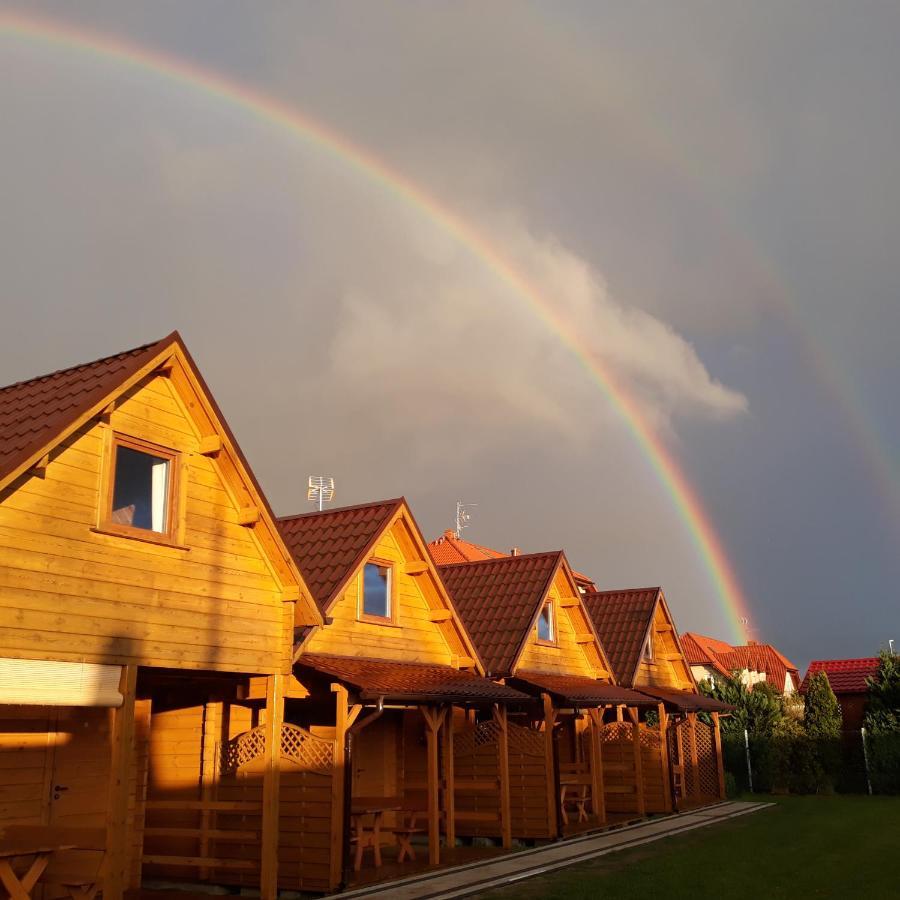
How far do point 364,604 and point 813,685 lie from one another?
69.5ft

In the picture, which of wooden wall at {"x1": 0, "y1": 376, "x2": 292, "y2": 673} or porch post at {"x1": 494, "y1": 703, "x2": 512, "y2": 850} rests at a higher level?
wooden wall at {"x1": 0, "y1": 376, "x2": 292, "y2": 673}

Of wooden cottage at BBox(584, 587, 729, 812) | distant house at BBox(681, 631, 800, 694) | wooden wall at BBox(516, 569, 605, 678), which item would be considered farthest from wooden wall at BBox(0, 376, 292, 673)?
distant house at BBox(681, 631, 800, 694)

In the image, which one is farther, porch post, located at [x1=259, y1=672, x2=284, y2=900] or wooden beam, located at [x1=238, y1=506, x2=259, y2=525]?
wooden beam, located at [x1=238, y1=506, x2=259, y2=525]

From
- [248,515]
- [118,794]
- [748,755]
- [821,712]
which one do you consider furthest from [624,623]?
[118,794]

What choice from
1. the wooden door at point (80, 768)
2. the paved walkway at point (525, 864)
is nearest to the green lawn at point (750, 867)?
the paved walkway at point (525, 864)

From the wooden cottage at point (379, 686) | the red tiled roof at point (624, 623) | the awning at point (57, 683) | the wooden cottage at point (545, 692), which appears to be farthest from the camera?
the red tiled roof at point (624, 623)

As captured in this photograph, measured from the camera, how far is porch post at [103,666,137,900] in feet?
32.3

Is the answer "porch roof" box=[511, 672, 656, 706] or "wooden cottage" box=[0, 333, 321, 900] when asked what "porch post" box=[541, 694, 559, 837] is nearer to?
"porch roof" box=[511, 672, 656, 706]

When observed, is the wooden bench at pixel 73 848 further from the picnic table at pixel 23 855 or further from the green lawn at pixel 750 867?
the green lawn at pixel 750 867

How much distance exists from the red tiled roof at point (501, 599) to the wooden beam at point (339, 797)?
281 inches

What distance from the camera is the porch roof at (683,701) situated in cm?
2425

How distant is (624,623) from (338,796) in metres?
16.5

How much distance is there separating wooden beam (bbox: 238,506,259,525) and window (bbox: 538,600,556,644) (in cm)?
1192

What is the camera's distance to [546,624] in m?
23.5
